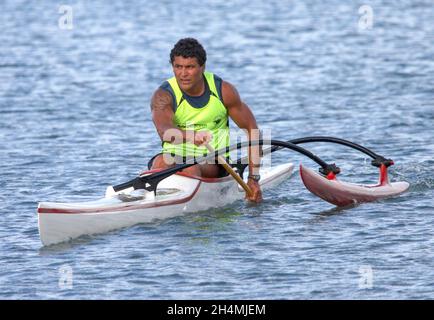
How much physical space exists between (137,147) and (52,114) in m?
3.50

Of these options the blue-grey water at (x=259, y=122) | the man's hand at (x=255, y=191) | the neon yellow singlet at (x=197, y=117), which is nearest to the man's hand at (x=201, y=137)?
the neon yellow singlet at (x=197, y=117)

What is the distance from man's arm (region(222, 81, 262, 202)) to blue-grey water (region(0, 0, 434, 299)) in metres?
0.29

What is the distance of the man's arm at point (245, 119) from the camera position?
13.5 m

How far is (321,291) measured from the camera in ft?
35.9

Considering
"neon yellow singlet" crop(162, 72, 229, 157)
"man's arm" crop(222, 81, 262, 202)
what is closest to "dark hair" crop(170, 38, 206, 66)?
"neon yellow singlet" crop(162, 72, 229, 157)

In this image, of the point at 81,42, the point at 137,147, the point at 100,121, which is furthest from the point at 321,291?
the point at 81,42

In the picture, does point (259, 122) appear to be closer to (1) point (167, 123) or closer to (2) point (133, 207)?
(1) point (167, 123)

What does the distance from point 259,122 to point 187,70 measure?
24.2ft

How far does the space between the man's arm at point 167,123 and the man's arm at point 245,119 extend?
1.99ft

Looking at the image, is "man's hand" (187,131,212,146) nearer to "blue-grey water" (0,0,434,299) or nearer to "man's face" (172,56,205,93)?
"man's face" (172,56,205,93)

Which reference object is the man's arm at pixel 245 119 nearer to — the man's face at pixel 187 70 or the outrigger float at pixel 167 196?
the outrigger float at pixel 167 196

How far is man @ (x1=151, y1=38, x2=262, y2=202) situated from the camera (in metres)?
13.1
